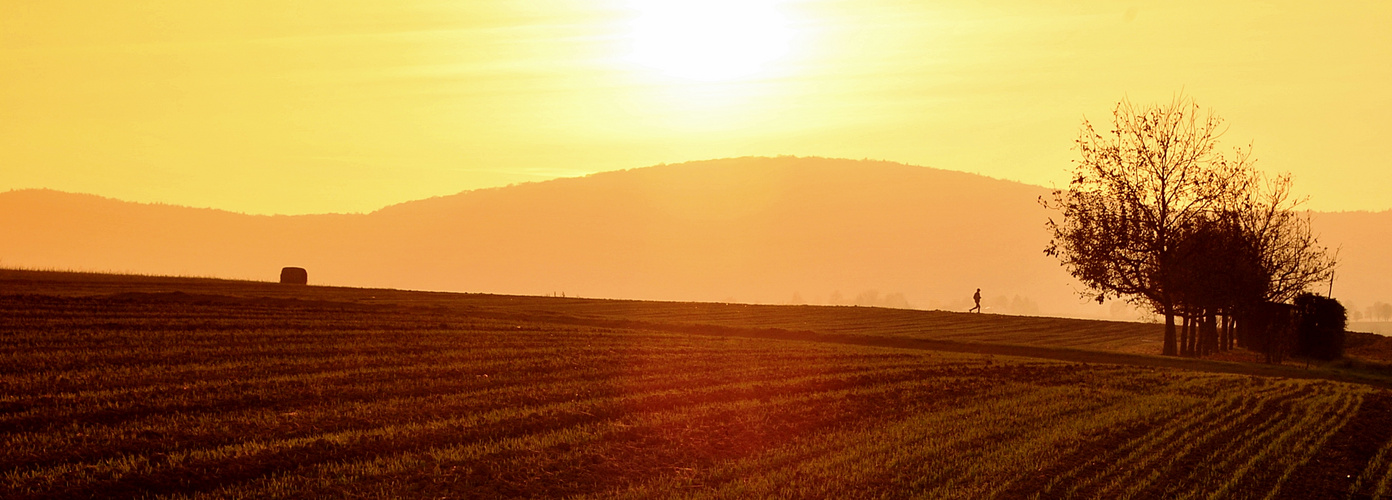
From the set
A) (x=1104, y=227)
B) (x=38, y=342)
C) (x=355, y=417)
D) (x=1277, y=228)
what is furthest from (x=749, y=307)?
(x=355, y=417)

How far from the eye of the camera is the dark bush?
61.7m

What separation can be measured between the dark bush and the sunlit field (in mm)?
29679

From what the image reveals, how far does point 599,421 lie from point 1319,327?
54785mm

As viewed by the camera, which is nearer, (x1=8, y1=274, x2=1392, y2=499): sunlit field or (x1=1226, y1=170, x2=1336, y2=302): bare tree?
(x1=8, y1=274, x2=1392, y2=499): sunlit field

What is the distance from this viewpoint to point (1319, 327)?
2458 inches

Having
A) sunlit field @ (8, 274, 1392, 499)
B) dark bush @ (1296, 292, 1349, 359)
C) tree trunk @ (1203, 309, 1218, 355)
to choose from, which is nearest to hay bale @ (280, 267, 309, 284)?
sunlit field @ (8, 274, 1392, 499)

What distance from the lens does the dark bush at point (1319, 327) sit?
202 feet

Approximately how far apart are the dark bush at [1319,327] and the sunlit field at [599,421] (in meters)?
29.7

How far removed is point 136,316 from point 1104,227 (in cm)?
4496

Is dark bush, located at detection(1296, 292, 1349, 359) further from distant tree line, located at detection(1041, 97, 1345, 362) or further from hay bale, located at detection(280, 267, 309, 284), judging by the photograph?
hay bale, located at detection(280, 267, 309, 284)

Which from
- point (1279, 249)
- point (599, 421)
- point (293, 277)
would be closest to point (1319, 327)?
point (1279, 249)

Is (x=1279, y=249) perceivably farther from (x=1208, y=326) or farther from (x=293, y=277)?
(x=293, y=277)

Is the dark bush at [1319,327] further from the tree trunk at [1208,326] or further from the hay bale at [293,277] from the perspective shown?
the hay bale at [293,277]

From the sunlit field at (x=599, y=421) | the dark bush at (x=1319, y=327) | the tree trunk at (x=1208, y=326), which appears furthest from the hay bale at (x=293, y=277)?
the dark bush at (x=1319, y=327)
